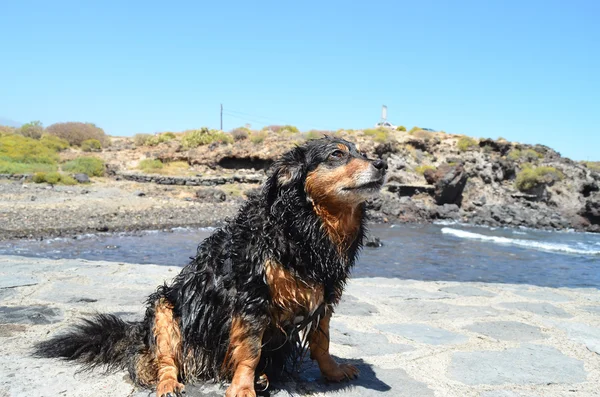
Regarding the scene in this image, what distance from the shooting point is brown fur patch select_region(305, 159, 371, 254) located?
271 cm

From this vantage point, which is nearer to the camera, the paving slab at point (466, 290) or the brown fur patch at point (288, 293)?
the brown fur patch at point (288, 293)

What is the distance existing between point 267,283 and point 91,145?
42.5m

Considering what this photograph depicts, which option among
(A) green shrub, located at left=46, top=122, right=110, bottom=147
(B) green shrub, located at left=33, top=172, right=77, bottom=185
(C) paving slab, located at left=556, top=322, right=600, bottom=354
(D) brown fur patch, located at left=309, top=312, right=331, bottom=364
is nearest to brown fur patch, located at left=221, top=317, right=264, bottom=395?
(D) brown fur patch, located at left=309, top=312, right=331, bottom=364

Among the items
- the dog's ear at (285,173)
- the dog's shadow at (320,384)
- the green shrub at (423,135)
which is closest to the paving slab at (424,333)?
the dog's shadow at (320,384)

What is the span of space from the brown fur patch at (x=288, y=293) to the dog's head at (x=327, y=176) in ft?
1.45

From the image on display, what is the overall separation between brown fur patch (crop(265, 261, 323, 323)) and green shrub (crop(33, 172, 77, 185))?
24.8 meters

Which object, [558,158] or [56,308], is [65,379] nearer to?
[56,308]

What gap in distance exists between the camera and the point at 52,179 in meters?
24.3

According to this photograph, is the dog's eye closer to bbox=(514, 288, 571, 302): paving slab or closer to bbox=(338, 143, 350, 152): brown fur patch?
bbox=(338, 143, 350, 152): brown fur patch

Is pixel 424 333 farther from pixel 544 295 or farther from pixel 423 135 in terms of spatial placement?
pixel 423 135

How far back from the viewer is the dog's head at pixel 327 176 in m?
2.71

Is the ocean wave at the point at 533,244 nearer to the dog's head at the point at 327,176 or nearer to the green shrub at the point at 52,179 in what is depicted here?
the dog's head at the point at 327,176

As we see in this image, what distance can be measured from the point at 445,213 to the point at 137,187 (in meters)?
18.3

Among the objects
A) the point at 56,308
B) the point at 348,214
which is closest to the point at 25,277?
the point at 56,308
